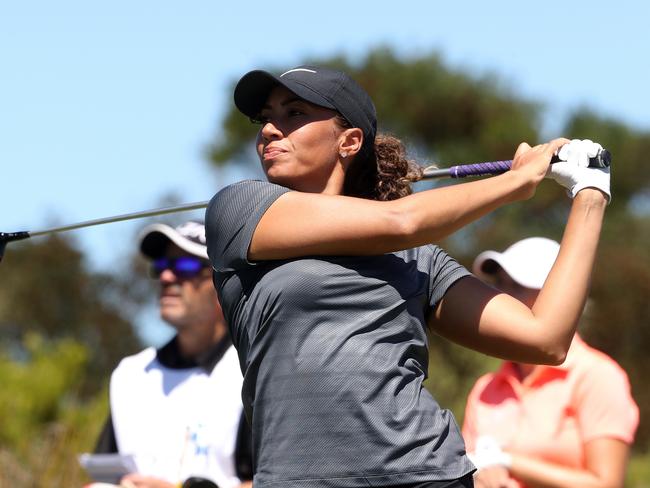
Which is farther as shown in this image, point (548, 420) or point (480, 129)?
point (480, 129)

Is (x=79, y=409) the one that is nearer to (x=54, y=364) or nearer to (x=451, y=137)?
(x=54, y=364)

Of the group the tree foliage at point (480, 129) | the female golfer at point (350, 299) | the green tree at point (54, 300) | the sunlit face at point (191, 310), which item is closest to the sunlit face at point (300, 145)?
the female golfer at point (350, 299)

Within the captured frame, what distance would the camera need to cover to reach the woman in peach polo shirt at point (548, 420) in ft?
14.6

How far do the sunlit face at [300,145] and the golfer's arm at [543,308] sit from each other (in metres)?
0.44

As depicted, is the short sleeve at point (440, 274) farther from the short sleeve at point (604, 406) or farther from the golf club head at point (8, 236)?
the short sleeve at point (604, 406)

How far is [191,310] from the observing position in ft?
16.7

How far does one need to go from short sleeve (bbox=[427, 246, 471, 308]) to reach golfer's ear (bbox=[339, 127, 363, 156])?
313 mm

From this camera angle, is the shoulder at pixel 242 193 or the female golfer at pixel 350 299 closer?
the female golfer at pixel 350 299

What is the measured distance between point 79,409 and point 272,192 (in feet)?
21.2

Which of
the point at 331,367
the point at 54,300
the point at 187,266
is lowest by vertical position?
the point at 54,300

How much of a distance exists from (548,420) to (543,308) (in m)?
1.71

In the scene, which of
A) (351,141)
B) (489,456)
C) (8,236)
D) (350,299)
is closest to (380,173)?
(351,141)

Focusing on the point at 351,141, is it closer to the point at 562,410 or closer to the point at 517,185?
the point at 517,185

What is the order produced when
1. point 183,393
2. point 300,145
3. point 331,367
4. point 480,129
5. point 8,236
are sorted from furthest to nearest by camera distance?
point 480,129 → point 183,393 → point 8,236 → point 300,145 → point 331,367
